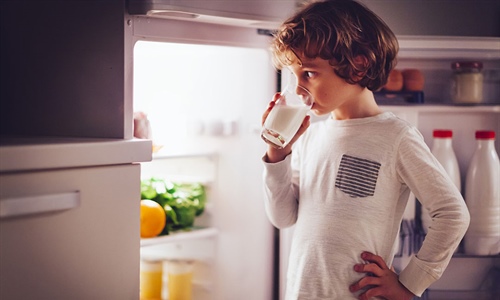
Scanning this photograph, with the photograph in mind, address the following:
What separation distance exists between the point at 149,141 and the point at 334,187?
1.34 feet

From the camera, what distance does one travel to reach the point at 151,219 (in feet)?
5.72

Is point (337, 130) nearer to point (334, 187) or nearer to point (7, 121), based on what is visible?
point (334, 187)

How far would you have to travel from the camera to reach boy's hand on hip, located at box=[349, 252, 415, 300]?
1.36 metres

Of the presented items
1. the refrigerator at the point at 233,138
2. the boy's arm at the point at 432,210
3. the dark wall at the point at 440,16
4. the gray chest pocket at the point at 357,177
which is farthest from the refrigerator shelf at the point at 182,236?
the dark wall at the point at 440,16

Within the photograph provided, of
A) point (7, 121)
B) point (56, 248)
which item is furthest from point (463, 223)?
point (7, 121)

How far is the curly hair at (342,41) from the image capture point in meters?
1.37

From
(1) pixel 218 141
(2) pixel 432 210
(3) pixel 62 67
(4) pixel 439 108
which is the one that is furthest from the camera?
(1) pixel 218 141

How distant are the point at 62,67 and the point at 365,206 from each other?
738mm

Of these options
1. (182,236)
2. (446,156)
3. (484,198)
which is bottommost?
(182,236)

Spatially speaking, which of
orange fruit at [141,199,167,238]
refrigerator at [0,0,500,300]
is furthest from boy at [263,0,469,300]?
orange fruit at [141,199,167,238]

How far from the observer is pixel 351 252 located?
1381 millimetres

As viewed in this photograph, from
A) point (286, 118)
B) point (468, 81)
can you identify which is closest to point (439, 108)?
point (468, 81)

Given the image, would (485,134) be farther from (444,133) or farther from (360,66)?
(360,66)

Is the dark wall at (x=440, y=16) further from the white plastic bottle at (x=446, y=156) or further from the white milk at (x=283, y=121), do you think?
the white milk at (x=283, y=121)
